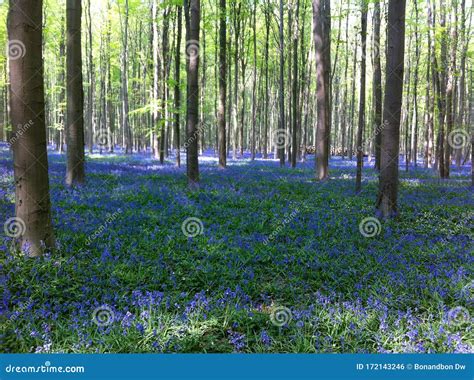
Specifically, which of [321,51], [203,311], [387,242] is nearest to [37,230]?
[203,311]

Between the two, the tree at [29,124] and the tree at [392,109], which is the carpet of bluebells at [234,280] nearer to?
the tree at [29,124]

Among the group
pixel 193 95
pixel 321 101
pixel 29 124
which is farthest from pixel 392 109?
pixel 29 124

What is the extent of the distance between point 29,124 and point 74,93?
733cm

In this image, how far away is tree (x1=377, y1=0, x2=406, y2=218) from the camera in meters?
9.32

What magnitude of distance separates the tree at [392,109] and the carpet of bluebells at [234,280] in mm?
681

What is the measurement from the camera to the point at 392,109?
955cm

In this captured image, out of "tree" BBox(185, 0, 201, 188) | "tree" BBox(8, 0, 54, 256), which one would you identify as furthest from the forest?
"tree" BBox(185, 0, 201, 188)

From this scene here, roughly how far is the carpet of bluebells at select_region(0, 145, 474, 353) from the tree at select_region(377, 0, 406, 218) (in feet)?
2.23

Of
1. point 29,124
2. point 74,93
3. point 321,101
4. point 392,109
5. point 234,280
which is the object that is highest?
point 321,101

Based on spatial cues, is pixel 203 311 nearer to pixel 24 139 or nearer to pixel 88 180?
pixel 24 139

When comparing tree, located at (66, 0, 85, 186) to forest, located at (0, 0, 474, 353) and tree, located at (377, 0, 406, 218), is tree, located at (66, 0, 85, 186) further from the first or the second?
tree, located at (377, 0, 406, 218)

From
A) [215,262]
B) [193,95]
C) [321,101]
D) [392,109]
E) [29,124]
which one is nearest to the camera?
[29,124]

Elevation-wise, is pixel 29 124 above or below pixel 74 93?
below

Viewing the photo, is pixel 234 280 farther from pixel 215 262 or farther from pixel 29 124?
pixel 29 124
